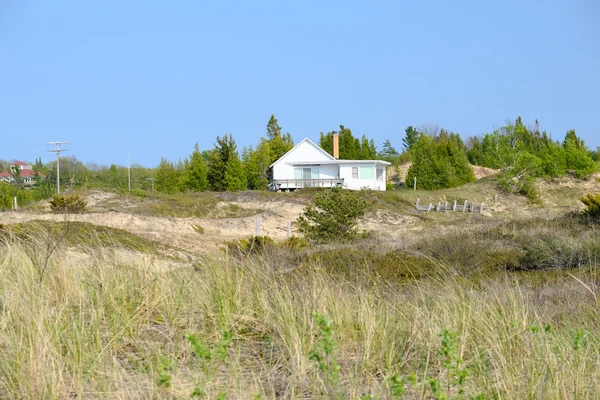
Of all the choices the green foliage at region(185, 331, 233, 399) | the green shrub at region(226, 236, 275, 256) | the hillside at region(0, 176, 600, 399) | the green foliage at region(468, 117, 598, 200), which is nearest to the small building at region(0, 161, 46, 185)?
the green foliage at region(468, 117, 598, 200)

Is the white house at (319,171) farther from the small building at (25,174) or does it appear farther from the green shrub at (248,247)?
the green shrub at (248,247)

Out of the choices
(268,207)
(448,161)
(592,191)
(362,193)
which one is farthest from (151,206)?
(592,191)

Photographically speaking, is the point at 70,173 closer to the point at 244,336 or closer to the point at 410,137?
the point at 410,137

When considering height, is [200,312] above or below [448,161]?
below

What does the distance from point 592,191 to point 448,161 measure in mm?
11726

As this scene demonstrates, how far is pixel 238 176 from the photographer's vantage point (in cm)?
5391

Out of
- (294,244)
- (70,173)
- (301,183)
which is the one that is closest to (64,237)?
(294,244)

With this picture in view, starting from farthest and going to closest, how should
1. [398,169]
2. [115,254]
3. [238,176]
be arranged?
[398,169], [238,176], [115,254]

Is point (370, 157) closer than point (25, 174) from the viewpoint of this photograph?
Yes

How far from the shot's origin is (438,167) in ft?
192

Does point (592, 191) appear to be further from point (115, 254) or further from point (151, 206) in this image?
point (115, 254)

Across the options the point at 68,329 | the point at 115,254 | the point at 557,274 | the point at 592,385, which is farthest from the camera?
the point at 557,274

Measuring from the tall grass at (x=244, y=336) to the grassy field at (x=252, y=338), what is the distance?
0.01m

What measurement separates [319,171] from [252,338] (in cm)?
5268
